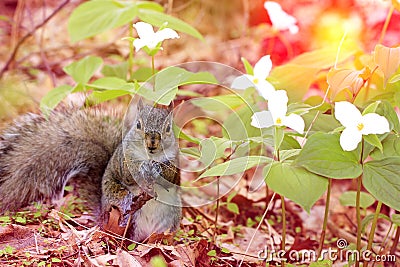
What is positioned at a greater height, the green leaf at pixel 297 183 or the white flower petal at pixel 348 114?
the white flower petal at pixel 348 114

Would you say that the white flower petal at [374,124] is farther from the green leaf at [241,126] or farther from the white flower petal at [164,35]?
the white flower petal at [164,35]

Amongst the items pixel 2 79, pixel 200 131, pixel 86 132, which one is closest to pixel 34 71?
pixel 2 79

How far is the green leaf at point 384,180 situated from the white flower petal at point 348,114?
13 cm

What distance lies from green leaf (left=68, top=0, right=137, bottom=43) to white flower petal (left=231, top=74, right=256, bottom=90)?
521 millimetres

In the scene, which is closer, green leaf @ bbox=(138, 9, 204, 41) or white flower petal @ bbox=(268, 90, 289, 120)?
white flower petal @ bbox=(268, 90, 289, 120)

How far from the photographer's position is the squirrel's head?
162 cm

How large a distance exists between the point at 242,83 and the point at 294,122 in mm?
426

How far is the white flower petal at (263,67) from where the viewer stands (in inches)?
69.9

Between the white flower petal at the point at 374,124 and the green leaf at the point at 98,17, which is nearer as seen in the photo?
the white flower petal at the point at 374,124

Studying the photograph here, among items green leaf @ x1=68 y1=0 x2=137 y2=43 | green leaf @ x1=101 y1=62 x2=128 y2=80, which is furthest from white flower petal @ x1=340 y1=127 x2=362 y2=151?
green leaf @ x1=101 y1=62 x2=128 y2=80

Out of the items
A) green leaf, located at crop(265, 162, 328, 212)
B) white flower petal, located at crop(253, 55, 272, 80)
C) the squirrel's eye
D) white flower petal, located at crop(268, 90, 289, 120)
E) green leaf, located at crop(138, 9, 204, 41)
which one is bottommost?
green leaf, located at crop(265, 162, 328, 212)

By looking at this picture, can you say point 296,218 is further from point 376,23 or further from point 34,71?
point 34,71

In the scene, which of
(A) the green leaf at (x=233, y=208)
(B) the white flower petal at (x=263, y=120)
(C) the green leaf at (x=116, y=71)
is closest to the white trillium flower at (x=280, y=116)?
(B) the white flower petal at (x=263, y=120)

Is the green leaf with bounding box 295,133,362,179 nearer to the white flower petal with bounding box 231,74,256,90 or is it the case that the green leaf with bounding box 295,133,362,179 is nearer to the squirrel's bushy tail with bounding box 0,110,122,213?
the white flower petal with bounding box 231,74,256,90
